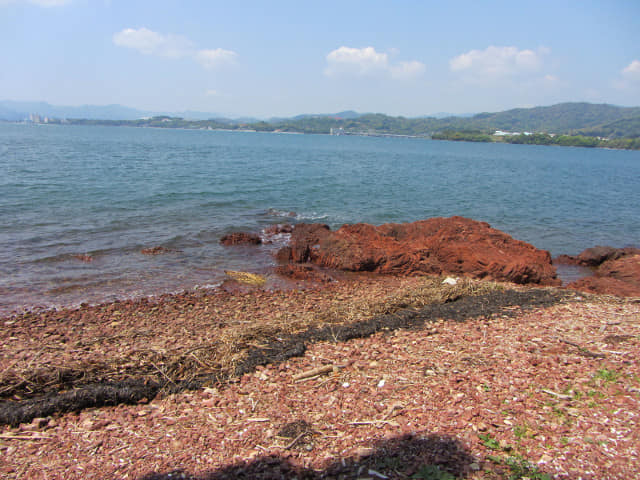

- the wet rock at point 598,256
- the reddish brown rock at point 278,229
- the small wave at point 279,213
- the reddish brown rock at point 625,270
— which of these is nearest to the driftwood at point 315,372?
the reddish brown rock at point 625,270

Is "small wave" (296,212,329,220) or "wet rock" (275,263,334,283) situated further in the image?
"small wave" (296,212,329,220)

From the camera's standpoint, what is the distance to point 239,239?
1733 cm

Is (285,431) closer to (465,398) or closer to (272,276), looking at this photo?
(465,398)

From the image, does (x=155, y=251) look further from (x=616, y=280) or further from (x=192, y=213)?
(x=616, y=280)

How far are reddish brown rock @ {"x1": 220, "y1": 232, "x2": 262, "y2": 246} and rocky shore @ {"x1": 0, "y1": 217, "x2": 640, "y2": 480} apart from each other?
6.68m

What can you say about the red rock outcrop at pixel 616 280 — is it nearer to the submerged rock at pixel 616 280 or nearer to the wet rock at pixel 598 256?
the submerged rock at pixel 616 280

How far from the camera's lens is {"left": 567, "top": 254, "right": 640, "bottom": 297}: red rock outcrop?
11203 millimetres

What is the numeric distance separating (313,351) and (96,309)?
20.1 ft

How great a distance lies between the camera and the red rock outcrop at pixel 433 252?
12.9m

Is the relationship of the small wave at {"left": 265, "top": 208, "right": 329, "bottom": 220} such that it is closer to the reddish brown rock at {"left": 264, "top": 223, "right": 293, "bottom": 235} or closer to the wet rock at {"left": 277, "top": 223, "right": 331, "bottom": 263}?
the reddish brown rock at {"left": 264, "top": 223, "right": 293, "bottom": 235}

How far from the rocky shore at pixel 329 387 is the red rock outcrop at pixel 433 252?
7.92ft

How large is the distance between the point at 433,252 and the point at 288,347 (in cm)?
875

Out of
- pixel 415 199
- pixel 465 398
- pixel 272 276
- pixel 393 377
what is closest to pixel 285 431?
pixel 393 377

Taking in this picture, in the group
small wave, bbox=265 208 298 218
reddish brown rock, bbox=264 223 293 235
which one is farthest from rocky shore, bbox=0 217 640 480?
small wave, bbox=265 208 298 218
